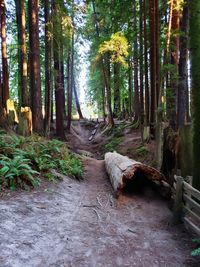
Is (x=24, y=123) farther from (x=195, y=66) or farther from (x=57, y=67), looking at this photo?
(x=57, y=67)

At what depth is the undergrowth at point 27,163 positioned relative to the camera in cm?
735

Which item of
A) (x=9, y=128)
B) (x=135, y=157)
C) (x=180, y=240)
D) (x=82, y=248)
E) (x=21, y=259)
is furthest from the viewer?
(x=135, y=157)

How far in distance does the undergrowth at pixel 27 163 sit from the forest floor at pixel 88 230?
39 centimetres

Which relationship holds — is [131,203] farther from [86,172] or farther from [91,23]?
[91,23]

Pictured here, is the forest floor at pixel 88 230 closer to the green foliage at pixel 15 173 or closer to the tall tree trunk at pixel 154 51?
the green foliage at pixel 15 173

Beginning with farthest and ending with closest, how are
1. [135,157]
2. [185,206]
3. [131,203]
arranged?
[135,157] < [131,203] < [185,206]

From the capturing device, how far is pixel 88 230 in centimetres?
601

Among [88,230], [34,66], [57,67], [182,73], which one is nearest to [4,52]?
[34,66]

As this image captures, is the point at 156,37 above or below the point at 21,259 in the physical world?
above

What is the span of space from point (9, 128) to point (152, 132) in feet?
25.8

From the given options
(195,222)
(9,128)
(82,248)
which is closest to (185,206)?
(195,222)

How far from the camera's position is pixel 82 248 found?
516cm

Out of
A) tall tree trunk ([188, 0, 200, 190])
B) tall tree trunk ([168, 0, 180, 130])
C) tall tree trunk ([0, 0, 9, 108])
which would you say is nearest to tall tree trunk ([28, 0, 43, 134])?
tall tree trunk ([0, 0, 9, 108])

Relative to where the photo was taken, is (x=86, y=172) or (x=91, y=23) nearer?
(x=86, y=172)
